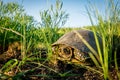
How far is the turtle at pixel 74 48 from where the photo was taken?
2727 mm

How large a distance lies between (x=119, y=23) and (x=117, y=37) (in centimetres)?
15

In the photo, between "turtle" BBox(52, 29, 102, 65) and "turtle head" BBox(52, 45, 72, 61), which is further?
"turtle head" BBox(52, 45, 72, 61)

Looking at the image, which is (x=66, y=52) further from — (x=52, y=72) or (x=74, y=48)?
(x=52, y=72)

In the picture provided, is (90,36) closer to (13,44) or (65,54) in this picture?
(65,54)

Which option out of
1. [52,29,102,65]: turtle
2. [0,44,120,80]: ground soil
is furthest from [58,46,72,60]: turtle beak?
[0,44,120,80]: ground soil

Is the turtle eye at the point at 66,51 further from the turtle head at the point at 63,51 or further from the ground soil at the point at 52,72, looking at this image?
the ground soil at the point at 52,72

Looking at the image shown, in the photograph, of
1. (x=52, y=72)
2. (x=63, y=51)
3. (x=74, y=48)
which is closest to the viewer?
(x=52, y=72)

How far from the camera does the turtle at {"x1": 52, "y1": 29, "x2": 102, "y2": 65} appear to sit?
8.95 feet

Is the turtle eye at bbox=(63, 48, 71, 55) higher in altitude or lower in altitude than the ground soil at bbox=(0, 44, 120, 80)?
higher

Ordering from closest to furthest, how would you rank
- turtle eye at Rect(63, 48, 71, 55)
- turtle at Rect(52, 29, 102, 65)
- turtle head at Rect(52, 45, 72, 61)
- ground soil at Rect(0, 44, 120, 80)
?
ground soil at Rect(0, 44, 120, 80)
turtle at Rect(52, 29, 102, 65)
turtle head at Rect(52, 45, 72, 61)
turtle eye at Rect(63, 48, 71, 55)

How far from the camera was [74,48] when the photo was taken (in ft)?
9.21

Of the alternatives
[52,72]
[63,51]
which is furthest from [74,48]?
[52,72]

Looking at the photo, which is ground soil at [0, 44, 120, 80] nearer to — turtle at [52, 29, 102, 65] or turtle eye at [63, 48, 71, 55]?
turtle at [52, 29, 102, 65]

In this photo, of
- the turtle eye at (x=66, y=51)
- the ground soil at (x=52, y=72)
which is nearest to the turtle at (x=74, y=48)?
the turtle eye at (x=66, y=51)
